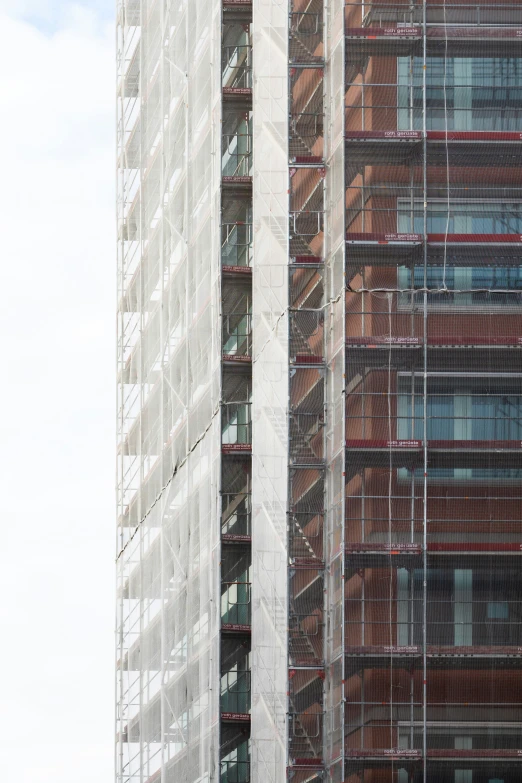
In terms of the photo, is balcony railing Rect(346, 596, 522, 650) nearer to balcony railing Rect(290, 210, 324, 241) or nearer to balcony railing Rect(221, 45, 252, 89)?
balcony railing Rect(290, 210, 324, 241)

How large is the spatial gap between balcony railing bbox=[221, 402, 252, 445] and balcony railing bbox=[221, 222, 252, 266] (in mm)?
2597

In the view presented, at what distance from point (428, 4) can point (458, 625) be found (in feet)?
24.7

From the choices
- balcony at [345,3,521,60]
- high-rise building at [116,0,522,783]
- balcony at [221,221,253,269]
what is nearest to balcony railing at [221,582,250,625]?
high-rise building at [116,0,522,783]

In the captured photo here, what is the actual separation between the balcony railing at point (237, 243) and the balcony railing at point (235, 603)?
567 cm

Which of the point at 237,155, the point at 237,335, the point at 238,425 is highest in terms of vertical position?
the point at 237,155

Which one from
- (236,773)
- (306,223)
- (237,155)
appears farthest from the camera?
(237,155)

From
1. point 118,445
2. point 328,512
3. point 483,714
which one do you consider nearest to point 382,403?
point 328,512

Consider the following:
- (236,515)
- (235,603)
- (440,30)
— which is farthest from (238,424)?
(440,30)

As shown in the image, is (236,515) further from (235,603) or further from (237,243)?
(237,243)

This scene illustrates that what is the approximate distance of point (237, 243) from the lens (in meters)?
29.5

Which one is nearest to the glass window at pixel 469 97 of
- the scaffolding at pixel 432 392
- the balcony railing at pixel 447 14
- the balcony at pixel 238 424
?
the scaffolding at pixel 432 392

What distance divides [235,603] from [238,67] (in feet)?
31.2

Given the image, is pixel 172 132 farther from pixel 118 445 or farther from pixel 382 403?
pixel 382 403

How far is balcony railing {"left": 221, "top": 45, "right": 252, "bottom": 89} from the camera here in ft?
96.5
